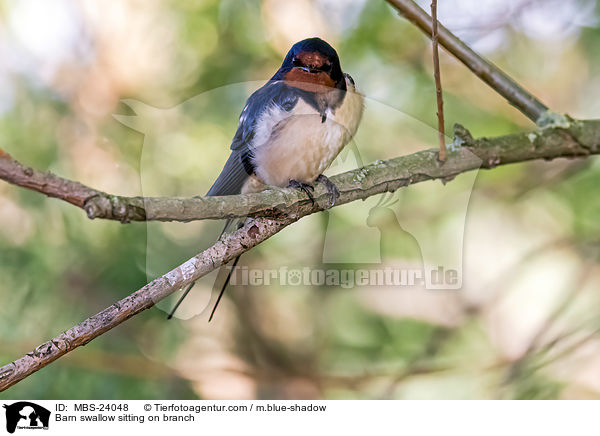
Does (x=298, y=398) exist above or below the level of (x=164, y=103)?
below

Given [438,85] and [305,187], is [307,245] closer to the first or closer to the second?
[305,187]

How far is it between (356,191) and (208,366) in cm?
37

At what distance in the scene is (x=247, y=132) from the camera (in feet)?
2.43

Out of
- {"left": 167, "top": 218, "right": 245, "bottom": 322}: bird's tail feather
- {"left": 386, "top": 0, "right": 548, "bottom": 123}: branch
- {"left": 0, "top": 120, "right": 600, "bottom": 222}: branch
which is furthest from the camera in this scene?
{"left": 386, "top": 0, "right": 548, "bottom": 123}: branch

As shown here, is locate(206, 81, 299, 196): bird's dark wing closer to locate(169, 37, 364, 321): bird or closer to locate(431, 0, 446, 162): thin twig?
locate(169, 37, 364, 321): bird

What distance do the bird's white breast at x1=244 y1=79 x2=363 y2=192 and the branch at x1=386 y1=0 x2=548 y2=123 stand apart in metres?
0.12

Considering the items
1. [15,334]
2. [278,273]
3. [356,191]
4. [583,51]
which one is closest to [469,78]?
[583,51]

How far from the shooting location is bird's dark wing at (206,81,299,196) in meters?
0.71

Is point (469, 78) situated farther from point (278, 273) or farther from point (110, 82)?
point (110, 82)
